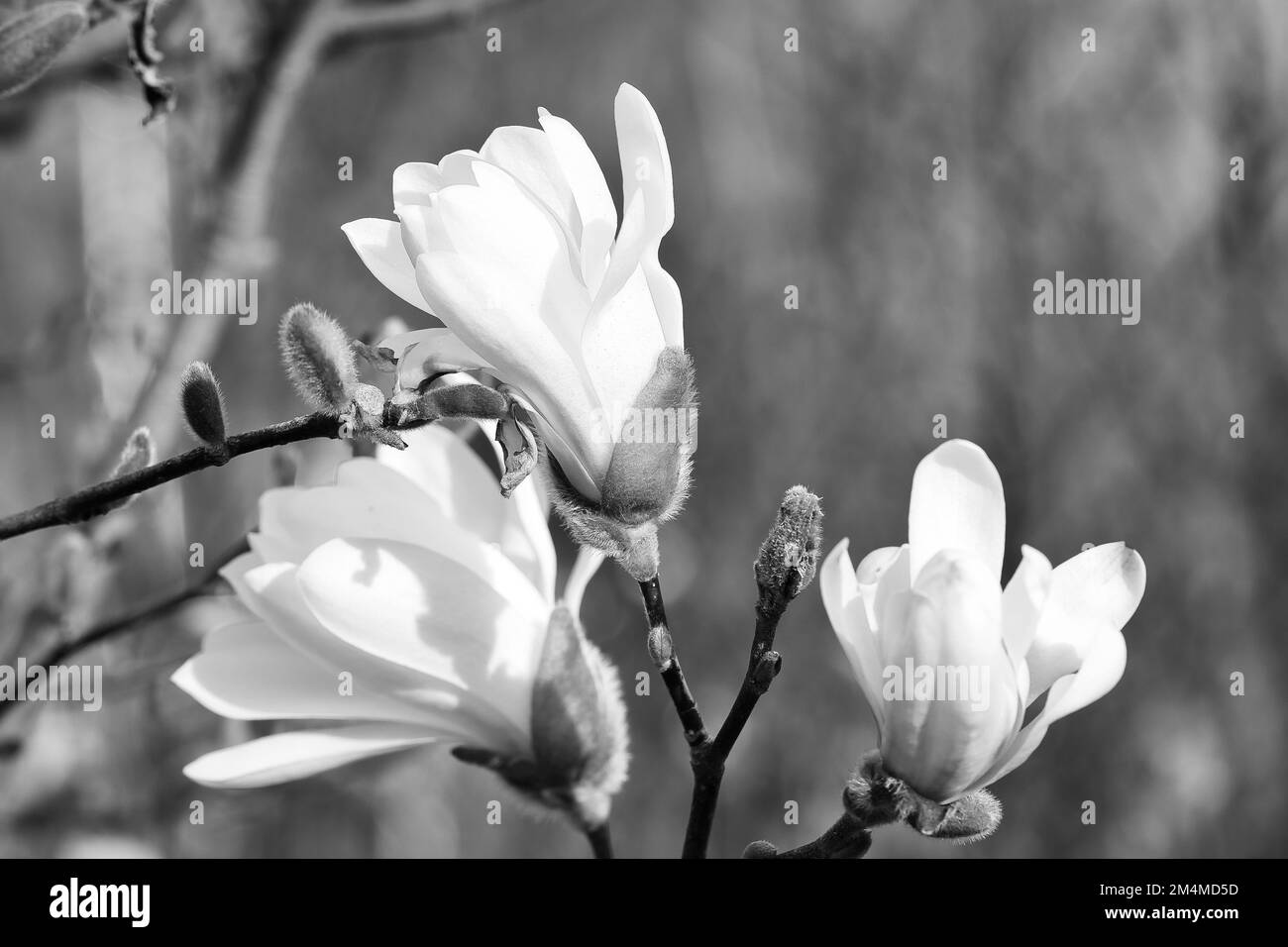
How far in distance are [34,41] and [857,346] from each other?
189 centimetres

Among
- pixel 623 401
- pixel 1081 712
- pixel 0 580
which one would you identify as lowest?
pixel 1081 712

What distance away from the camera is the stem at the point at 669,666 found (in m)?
0.62

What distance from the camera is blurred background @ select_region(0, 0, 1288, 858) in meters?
1.94

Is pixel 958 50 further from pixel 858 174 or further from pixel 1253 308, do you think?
pixel 1253 308

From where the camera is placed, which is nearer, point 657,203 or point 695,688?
point 657,203

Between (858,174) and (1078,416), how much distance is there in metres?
0.65

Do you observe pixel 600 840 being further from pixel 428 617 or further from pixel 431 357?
pixel 431 357

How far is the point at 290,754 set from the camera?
2.18 feet

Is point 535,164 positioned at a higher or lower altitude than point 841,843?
higher

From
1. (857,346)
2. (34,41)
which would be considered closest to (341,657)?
(34,41)

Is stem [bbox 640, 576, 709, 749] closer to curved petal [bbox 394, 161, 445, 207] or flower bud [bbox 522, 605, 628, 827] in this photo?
flower bud [bbox 522, 605, 628, 827]

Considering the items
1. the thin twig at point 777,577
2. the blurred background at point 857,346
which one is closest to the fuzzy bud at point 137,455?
the thin twig at point 777,577

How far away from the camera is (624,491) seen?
680mm

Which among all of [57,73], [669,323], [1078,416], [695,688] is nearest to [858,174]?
[1078,416]
